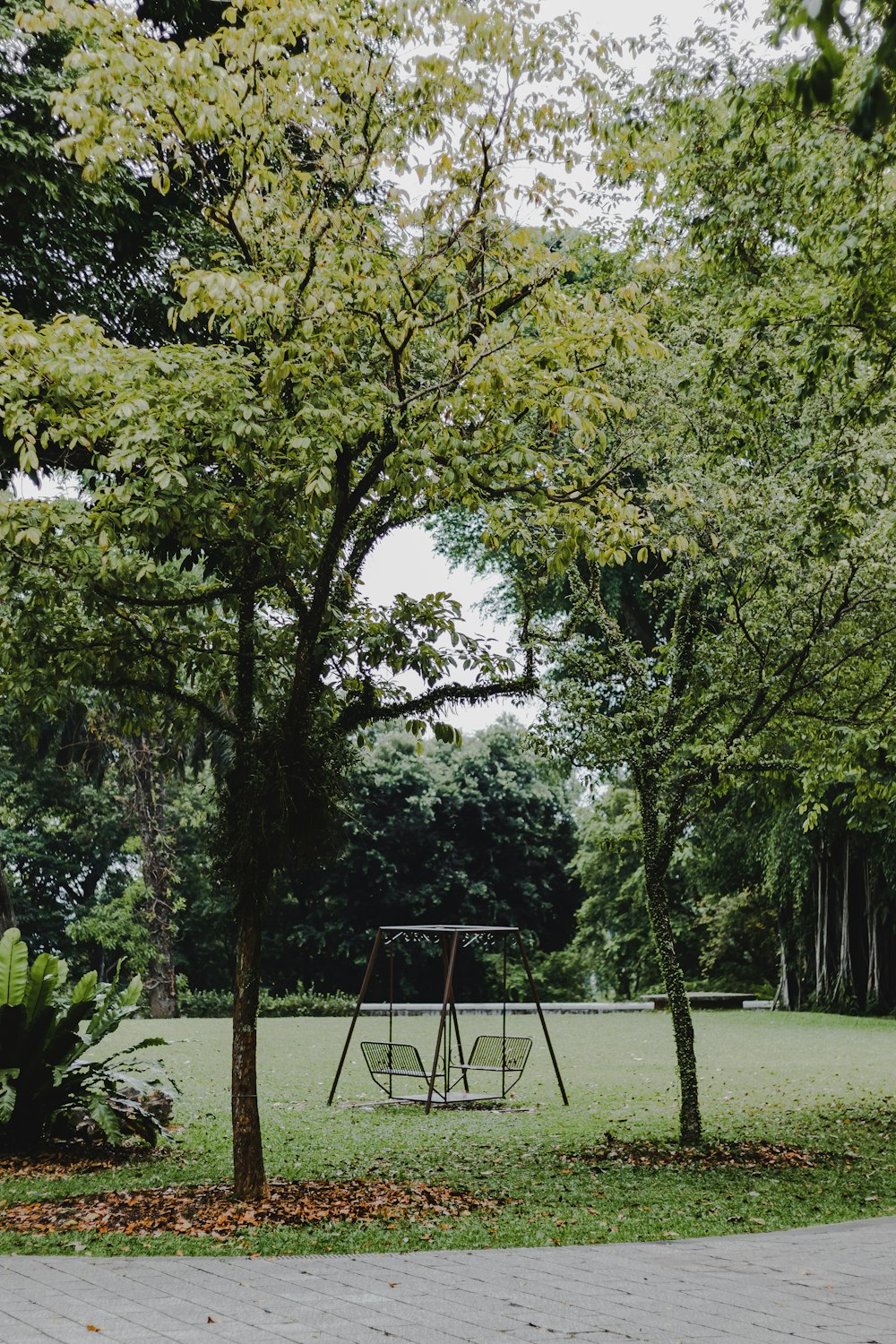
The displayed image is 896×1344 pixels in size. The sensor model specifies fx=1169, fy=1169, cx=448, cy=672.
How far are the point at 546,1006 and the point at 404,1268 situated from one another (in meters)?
26.9

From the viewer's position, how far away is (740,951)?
120ft

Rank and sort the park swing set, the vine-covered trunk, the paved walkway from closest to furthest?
the paved walkway → the vine-covered trunk → the park swing set

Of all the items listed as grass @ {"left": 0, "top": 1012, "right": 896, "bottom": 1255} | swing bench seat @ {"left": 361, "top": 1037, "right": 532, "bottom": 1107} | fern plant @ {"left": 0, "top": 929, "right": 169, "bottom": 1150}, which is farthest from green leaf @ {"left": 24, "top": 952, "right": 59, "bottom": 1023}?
swing bench seat @ {"left": 361, "top": 1037, "right": 532, "bottom": 1107}

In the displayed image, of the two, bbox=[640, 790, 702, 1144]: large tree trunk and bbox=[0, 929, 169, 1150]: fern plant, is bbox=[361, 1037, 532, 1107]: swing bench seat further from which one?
bbox=[0, 929, 169, 1150]: fern plant

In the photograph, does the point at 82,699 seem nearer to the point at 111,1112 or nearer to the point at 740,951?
the point at 111,1112

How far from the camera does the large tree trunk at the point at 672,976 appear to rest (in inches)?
389

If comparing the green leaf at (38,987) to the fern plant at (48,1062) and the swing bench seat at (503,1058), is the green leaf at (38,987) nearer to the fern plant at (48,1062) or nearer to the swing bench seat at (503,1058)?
the fern plant at (48,1062)

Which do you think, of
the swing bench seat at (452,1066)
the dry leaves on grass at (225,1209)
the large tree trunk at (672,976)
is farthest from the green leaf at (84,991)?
the large tree trunk at (672,976)

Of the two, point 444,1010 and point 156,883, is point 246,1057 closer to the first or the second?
point 444,1010

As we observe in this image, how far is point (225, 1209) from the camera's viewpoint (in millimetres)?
7000

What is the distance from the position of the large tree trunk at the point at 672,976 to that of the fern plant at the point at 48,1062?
4442 millimetres

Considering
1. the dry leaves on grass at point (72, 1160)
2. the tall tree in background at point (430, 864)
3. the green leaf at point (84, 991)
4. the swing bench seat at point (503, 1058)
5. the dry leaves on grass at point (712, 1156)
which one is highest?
the tall tree in background at point (430, 864)

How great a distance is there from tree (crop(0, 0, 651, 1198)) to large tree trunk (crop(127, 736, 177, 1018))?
72.0 feet

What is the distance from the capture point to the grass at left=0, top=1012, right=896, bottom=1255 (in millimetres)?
6613
